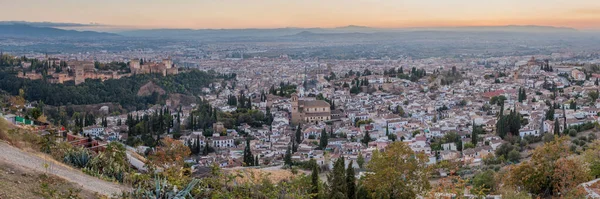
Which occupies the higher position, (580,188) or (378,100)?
(580,188)

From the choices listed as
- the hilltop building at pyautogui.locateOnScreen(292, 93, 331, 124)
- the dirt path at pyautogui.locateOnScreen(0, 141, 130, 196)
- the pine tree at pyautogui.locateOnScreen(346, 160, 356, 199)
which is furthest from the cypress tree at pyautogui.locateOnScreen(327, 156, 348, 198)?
the hilltop building at pyautogui.locateOnScreen(292, 93, 331, 124)

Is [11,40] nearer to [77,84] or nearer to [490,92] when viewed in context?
[77,84]

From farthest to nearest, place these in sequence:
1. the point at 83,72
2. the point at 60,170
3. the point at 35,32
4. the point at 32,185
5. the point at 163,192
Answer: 1. the point at 35,32
2. the point at 83,72
3. the point at 60,170
4. the point at 32,185
5. the point at 163,192

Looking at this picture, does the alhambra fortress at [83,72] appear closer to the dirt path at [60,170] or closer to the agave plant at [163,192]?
the dirt path at [60,170]

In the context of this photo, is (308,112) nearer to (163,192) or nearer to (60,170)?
(60,170)

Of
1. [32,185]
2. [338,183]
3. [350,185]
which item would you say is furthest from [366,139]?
[32,185]

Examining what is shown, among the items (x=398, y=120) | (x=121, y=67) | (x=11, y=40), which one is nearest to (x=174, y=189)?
(x=398, y=120)
